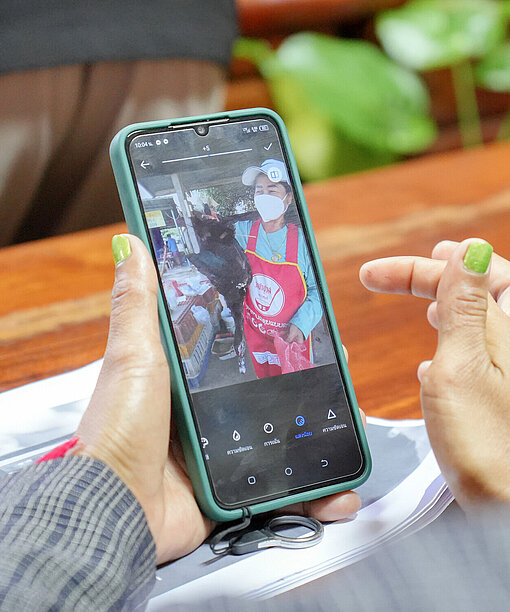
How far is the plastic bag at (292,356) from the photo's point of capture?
0.40m

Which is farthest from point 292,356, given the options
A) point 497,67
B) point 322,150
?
point 497,67

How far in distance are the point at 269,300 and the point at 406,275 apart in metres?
0.09

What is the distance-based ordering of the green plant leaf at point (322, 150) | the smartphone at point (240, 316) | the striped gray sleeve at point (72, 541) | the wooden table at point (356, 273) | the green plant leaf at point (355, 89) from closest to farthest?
the striped gray sleeve at point (72, 541) → the smartphone at point (240, 316) → the wooden table at point (356, 273) → the green plant leaf at point (355, 89) → the green plant leaf at point (322, 150)

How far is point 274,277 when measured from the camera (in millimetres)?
408

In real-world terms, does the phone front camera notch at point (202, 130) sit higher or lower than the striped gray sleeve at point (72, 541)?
higher

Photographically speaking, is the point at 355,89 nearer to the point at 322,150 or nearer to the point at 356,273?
the point at 322,150

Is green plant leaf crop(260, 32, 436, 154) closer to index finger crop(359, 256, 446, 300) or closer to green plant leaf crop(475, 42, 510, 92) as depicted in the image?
green plant leaf crop(475, 42, 510, 92)

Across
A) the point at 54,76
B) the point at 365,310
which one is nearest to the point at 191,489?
the point at 365,310

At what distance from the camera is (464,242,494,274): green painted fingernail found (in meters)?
0.36

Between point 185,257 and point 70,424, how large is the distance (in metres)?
0.15

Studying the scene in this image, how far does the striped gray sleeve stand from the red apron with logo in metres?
0.11

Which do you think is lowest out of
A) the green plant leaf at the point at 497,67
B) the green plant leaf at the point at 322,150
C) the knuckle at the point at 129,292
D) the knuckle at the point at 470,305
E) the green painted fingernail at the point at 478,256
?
the green plant leaf at the point at 322,150

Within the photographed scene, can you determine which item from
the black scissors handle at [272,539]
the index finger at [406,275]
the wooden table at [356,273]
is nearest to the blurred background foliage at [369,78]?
the wooden table at [356,273]

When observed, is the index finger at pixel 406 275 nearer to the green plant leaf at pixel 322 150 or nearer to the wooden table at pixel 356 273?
the wooden table at pixel 356 273
